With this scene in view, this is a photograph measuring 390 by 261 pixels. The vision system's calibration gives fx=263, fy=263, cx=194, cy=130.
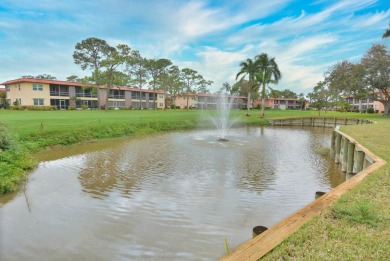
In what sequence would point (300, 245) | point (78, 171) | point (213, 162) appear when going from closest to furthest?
point (300, 245) < point (78, 171) < point (213, 162)

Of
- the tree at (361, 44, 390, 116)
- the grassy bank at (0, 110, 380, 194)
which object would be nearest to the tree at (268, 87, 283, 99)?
the tree at (361, 44, 390, 116)

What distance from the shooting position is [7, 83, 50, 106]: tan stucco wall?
4706cm

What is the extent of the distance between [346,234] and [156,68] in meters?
62.6

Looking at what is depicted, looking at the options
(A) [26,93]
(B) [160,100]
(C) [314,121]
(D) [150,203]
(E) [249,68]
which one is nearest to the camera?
(D) [150,203]

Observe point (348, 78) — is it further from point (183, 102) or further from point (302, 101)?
point (302, 101)

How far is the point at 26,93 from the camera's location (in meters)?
47.0

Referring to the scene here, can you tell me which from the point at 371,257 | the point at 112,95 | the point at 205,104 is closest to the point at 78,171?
the point at 371,257

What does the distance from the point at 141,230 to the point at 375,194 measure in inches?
191

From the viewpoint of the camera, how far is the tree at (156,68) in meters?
61.3

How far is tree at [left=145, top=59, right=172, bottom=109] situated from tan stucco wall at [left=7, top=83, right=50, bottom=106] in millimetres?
21573

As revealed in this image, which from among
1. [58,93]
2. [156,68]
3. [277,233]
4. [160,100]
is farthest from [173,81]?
[277,233]

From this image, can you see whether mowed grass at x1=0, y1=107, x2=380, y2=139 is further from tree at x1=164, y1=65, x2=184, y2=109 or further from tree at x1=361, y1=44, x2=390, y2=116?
tree at x1=164, y1=65, x2=184, y2=109

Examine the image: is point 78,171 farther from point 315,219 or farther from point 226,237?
point 315,219

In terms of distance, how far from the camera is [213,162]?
12.4m
